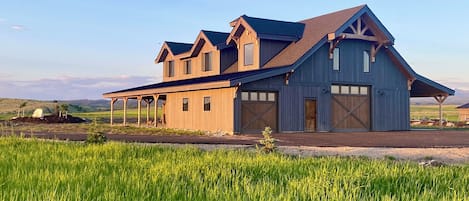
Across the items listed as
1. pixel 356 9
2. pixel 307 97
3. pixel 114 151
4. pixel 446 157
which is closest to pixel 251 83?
pixel 307 97

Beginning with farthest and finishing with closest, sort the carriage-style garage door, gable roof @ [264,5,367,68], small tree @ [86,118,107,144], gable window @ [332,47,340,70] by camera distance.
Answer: the carriage-style garage door
gable window @ [332,47,340,70]
gable roof @ [264,5,367,68]
small tree @ [86,118,107,144]

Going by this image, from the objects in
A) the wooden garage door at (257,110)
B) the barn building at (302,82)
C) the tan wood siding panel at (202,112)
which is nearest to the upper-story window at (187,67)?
the barn building at (302,82)

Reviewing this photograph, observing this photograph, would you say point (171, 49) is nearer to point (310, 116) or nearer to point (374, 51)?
point (310, 116)

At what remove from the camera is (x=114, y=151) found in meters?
9.67

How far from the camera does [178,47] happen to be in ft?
123

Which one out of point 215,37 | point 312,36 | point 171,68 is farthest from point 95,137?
point 171,68

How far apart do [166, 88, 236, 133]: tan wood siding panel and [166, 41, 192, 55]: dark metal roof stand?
267 inches

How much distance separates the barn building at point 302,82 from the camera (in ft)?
81.3

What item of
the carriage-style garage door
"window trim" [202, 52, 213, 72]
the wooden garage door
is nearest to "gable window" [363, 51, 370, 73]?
the carriage-style garage door

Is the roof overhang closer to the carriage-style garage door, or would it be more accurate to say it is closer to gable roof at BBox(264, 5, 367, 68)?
gable roof at BBox(264, 5, 367, 68)

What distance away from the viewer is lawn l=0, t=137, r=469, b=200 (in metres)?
4.77

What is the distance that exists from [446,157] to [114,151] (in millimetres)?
8526

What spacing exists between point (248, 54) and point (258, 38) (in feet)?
6.11

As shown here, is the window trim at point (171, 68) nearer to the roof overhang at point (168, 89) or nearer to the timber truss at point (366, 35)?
the roof overhang at point (168, 89)
